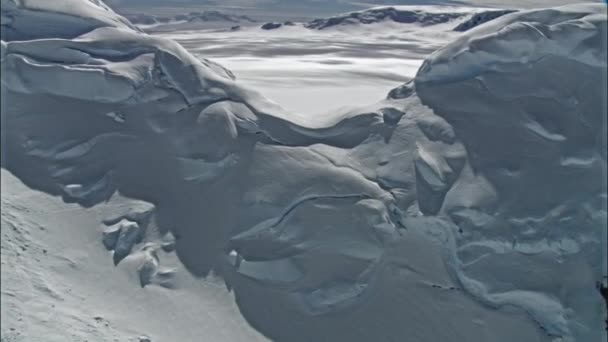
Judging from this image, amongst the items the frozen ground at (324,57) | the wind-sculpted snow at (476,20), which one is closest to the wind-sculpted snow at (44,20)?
the frozen ground at (324,57)

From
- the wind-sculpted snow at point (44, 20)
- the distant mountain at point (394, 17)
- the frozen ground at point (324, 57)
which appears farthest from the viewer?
the distant mountain at point (394, 17)

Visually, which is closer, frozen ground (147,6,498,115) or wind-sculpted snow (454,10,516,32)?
frozen ground (147,6,498,115)

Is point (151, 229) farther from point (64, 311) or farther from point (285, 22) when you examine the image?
point (285, 22)

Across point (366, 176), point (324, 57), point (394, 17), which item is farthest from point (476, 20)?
point (366, 176)

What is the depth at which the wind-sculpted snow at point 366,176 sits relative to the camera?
5.22 metres

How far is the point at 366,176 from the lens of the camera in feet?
19.8

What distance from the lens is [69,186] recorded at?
19.2 ft

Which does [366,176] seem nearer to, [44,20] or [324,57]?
[44,20]

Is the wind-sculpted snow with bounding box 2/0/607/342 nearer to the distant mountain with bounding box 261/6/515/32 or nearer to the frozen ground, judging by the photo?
the frozen ground

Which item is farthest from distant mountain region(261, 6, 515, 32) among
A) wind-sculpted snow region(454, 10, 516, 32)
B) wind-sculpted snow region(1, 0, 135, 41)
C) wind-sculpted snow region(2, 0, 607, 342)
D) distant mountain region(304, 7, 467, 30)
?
wind-sculpted snow region(2, 0, 607, 342)

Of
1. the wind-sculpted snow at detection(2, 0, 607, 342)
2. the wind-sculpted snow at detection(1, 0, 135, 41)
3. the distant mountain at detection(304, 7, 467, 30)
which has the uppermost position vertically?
the wind-sculpted snow at detection(1, 0, 135, 41)

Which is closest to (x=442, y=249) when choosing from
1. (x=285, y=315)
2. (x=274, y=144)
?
(x=285, y=315)

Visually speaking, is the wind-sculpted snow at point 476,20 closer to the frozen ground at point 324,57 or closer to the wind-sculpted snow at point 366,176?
the frozen ground at point 324,57

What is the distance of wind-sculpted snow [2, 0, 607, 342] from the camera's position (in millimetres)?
5223
